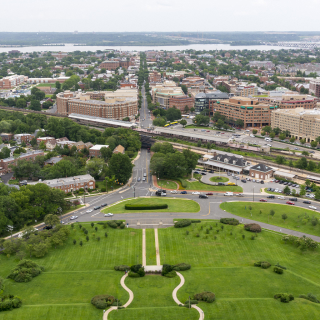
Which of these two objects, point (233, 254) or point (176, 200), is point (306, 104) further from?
point (233, 254)

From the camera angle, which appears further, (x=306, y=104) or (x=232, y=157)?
(x=306, y=104)

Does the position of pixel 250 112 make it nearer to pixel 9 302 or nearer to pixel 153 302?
pixel 153 302

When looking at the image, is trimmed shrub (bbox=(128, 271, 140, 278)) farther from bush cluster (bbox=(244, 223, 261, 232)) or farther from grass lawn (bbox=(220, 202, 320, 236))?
grass lawn (bbox=(220, 202, 320, 236))

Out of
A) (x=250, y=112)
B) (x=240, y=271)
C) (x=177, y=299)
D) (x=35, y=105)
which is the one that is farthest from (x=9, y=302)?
(x=35, y=105)

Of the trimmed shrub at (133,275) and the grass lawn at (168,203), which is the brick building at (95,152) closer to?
the grass lawn at (168,203)

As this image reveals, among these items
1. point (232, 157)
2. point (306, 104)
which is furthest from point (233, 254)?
point (306, 104)

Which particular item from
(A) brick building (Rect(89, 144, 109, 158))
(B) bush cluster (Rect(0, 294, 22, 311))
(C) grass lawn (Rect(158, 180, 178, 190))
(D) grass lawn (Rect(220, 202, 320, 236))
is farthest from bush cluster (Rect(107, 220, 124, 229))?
(A) brick building (Rect(89, 144, 109, 158))
